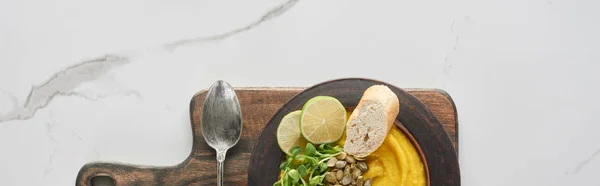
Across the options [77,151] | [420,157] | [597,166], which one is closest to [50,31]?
[77,151]

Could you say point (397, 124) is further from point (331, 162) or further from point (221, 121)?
point (221, 121)

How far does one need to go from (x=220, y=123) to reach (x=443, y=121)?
0.78 metres

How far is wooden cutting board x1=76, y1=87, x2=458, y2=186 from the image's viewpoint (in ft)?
7.13

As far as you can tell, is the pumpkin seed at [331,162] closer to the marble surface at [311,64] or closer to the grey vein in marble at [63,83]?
the marble surface at [311,64]

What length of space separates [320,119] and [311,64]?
14.4 inches

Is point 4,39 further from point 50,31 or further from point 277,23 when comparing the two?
point 277,23

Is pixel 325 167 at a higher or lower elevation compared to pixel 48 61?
lower

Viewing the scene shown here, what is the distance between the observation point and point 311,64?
229 centimetres

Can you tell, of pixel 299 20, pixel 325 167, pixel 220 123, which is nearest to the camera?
pixel 325 167

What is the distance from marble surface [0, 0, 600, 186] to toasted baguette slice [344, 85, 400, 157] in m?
0.33

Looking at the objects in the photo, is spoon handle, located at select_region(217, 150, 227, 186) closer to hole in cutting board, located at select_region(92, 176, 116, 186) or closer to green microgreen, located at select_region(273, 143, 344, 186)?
green microgreen, located at select_region(273, 143, 344, 186)

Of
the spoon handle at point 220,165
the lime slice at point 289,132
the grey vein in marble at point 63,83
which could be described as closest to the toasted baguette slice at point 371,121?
the lime slice at point 289,132

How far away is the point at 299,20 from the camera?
89.9 inches

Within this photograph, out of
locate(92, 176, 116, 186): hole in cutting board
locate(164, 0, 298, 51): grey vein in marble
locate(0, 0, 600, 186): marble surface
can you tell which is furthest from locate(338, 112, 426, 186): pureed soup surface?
locate(92, 176, 116, 186): hole in cutting board
